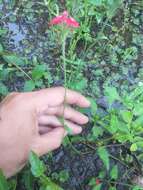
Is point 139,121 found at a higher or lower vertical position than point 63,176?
higher

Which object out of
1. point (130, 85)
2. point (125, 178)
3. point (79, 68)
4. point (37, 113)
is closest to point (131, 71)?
point (130, 85)

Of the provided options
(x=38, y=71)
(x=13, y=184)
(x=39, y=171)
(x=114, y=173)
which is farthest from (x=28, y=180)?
(x=38, y=71)

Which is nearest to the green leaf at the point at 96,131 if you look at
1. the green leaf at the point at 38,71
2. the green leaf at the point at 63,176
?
the green leaf at the point at 63,176

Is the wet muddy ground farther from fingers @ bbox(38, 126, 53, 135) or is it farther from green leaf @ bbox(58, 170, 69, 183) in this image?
fingers @ bbox(38, 126, 53, 135)

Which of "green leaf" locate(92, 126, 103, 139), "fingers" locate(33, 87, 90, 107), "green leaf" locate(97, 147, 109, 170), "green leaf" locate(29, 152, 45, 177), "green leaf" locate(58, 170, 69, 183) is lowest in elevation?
"green leaf" locate(58, 170, 69, 183)

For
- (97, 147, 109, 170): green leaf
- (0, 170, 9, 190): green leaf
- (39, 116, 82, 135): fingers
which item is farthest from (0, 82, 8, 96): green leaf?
(0, 170, 9, 190): green leaf

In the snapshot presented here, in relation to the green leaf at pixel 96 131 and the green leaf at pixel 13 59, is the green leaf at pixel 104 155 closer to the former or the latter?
the green leaf at pixel 96 131

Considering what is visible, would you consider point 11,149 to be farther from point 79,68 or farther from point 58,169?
point 79,68

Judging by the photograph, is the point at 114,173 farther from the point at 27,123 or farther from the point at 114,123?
the point at 27,123
